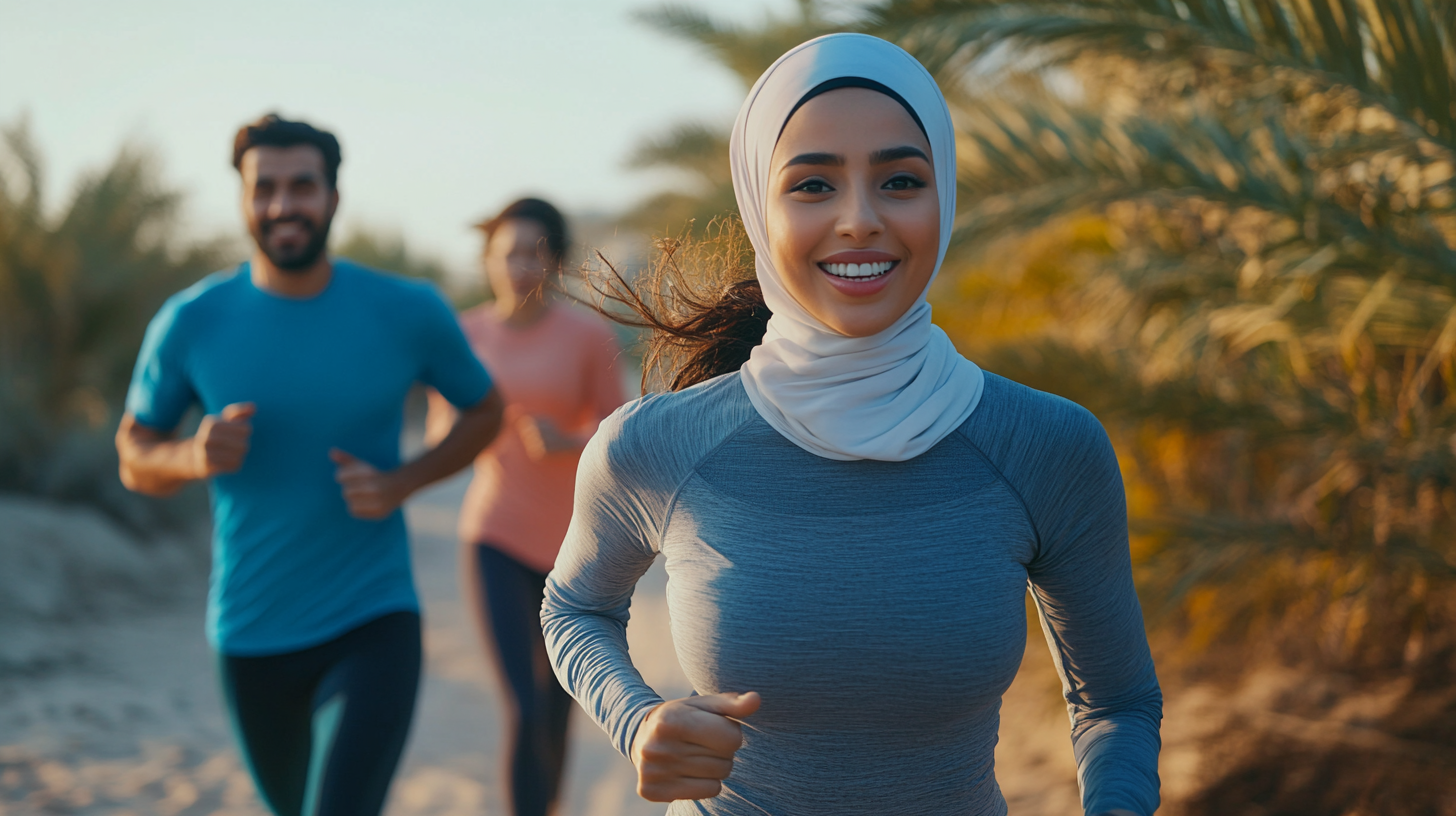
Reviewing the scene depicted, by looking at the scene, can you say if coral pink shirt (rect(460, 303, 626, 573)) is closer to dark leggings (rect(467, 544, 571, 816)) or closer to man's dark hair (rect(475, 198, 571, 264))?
dark leggings (rect(467, 544, 571, 816))

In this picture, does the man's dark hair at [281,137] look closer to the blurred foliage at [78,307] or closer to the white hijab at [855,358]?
the white hijab at [855,358]

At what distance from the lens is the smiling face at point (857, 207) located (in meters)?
1.34

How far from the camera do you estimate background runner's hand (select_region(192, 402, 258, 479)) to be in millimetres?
2475

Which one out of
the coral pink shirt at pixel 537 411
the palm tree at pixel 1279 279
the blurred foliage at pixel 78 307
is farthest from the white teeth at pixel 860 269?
the blurred foliage at pixel 78 307

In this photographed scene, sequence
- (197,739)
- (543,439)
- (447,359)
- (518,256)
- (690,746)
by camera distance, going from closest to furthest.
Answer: (690,746) → (447,359) → (543,439) → (518,256) → (197,739)

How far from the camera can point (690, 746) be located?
4.06 ft

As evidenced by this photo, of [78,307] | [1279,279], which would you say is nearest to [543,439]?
[1279,279]

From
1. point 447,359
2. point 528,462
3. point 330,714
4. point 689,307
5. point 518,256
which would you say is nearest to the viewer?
point 689,307

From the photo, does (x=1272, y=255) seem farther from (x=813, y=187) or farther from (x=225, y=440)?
(x=225, y=440)

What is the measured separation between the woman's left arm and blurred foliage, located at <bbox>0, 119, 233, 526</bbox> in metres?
8.40

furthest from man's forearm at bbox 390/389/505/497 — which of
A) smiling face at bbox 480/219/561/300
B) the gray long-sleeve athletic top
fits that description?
the gray long-sleeve athletic top

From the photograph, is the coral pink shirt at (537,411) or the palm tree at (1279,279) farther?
the coral pink shirt at (537,411)

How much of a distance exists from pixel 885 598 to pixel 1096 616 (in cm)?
30

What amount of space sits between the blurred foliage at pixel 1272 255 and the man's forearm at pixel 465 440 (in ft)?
5.79
